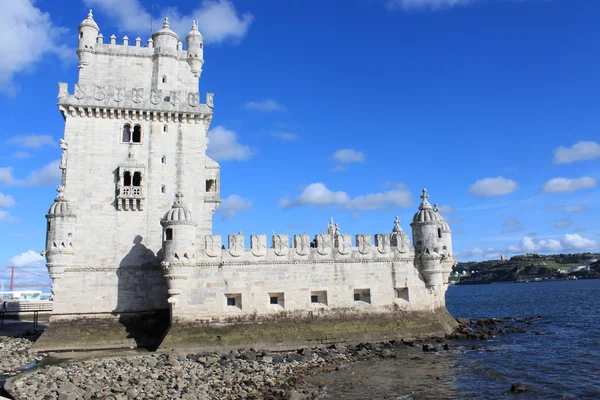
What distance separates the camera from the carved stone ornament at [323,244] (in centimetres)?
2550

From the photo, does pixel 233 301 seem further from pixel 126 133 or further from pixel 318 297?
pixel 126 133

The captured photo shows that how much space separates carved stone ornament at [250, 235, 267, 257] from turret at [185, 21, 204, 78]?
12402mm

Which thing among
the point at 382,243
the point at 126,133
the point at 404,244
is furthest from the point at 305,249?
the point at 126,133

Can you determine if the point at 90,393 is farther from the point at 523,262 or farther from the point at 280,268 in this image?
the point at 523,262

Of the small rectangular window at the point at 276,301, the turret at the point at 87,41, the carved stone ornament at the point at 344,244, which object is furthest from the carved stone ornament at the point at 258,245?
the turret at the point at 87,41

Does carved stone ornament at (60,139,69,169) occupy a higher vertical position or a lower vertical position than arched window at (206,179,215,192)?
higher

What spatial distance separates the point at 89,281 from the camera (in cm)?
2542

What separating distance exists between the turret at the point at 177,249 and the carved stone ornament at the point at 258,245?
3.25m

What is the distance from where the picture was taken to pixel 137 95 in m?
27.3

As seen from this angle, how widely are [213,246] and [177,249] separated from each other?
194 cm

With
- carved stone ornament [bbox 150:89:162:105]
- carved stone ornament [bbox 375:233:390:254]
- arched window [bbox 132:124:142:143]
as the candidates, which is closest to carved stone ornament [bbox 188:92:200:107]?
carved stone ornament [bbox 150:89:162:105]

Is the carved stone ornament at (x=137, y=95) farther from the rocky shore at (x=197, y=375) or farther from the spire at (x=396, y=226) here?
the spire at (x=396, y=226)

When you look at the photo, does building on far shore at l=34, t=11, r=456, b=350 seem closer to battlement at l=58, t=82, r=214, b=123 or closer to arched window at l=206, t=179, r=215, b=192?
battlement at l=58, t=82, r=214, b=123

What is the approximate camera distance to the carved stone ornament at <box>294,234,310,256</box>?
25.3 metres
